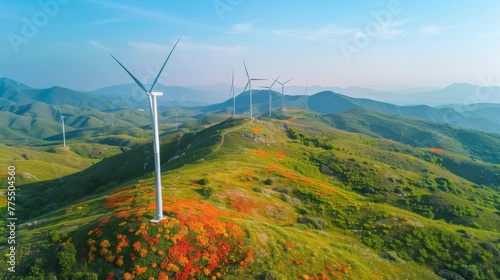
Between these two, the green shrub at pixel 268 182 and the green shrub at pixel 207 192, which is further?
the green shrub at pixel 268 182

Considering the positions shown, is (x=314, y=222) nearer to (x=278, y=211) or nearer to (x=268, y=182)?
(x=278, y=211)

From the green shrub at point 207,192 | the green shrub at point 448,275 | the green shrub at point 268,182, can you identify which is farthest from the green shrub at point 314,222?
the green shrub at point 448,275

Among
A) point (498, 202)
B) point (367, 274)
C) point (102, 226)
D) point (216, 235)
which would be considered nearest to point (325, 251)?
point (367, 274)

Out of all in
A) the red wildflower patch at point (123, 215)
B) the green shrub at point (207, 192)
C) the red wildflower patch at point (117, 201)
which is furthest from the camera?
the green shrub at point (207, 192)

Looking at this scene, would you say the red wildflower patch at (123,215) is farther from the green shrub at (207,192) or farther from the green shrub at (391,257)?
the green shrub at (391,257)

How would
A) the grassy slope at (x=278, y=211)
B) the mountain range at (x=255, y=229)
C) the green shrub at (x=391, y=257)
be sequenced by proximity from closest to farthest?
the mountain range at (x=255, y=229)
the grassy slope at (x=278, y=211)
the green shrub at (x=391, y=257)

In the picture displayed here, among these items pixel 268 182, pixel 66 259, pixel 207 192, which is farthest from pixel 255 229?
pixel 268 182

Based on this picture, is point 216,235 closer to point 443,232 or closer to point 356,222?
point 356,222

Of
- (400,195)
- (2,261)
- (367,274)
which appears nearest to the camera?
(2,261)

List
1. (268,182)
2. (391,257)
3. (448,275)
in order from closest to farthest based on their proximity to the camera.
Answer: (391,257)
(448,275)
(268,182)

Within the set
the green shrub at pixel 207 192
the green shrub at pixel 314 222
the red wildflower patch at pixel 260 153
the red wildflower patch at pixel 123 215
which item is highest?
the red wildflower patch at pixel 123 215

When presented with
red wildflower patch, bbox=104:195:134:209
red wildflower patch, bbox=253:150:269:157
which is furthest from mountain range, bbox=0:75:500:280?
red wildflower patch, bbox=253:150:269:157
